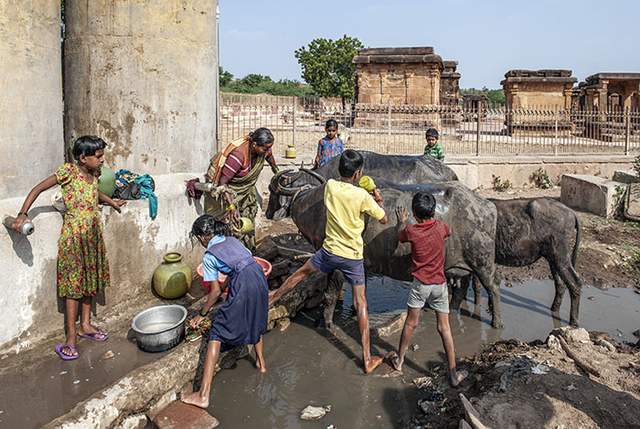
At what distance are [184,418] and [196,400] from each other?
188 mm

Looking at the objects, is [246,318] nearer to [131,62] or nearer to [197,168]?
[197,168]

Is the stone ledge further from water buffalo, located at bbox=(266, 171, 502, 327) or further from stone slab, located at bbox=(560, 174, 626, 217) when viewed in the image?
stone slab, located at bbox=(560, 174, 626, 217)

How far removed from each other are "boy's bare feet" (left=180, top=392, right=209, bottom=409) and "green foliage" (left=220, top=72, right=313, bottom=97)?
152ft

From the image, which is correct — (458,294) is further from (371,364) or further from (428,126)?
(428,126)

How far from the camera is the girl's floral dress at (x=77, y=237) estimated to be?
429cm

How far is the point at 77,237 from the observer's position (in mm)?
4363

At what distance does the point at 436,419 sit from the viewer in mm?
3795

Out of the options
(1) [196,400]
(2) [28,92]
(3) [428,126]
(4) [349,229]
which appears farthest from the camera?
(3) [428,126]

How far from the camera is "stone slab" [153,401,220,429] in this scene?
3.66 meters

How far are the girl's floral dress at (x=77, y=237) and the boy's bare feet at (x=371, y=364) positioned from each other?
246cm

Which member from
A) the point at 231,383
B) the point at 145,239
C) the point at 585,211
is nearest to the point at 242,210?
the point at 145,239

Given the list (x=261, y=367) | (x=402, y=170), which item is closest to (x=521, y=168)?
(x=402, y=170)

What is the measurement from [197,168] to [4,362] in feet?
9.90

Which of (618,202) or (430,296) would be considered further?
(618,202)
